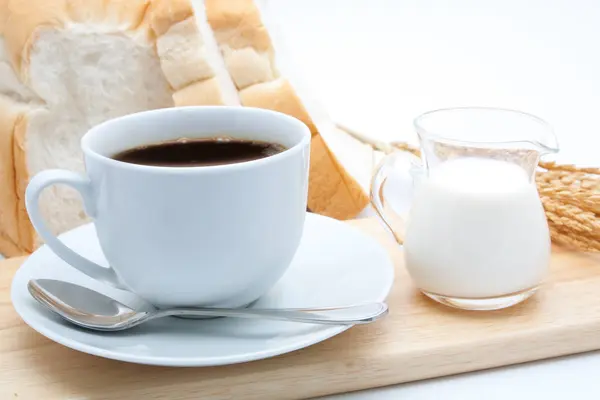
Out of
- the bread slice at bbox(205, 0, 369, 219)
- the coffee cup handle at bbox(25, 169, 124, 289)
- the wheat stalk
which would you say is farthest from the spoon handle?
the bread slice at bbox(205, 0, 369, 219)

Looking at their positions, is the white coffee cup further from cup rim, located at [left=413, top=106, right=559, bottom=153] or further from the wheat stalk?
the wheat stalk

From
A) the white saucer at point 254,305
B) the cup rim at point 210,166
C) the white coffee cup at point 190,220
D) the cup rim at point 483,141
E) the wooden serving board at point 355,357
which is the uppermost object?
the cup rim at point 210,166

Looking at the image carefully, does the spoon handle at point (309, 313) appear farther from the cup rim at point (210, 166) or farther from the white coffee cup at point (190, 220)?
the cup rim at point (210, 166)

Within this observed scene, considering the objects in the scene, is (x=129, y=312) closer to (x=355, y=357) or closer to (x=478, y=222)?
(x=355, y=357)

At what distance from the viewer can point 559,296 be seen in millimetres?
954

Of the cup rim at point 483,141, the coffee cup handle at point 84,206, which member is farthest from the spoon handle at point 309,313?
the cup rim at point 483,141

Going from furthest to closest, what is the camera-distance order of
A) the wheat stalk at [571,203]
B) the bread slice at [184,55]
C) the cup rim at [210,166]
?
1. the bread slice at [184,55]
2. the wheat stalk at [571,203]
3. the cup rim at [210,166]

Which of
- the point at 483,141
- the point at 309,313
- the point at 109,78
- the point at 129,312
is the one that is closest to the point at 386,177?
the point at 483,141

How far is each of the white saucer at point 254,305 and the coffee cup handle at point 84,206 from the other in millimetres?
40

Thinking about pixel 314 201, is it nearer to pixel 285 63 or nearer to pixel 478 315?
pixel 285 63

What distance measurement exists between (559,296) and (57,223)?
0.84m

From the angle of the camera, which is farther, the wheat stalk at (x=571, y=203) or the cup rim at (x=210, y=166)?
the wheat stalk at (x=571, y=203)

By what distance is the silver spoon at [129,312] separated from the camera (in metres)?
0.81

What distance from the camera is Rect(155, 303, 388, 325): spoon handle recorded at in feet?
2.61
